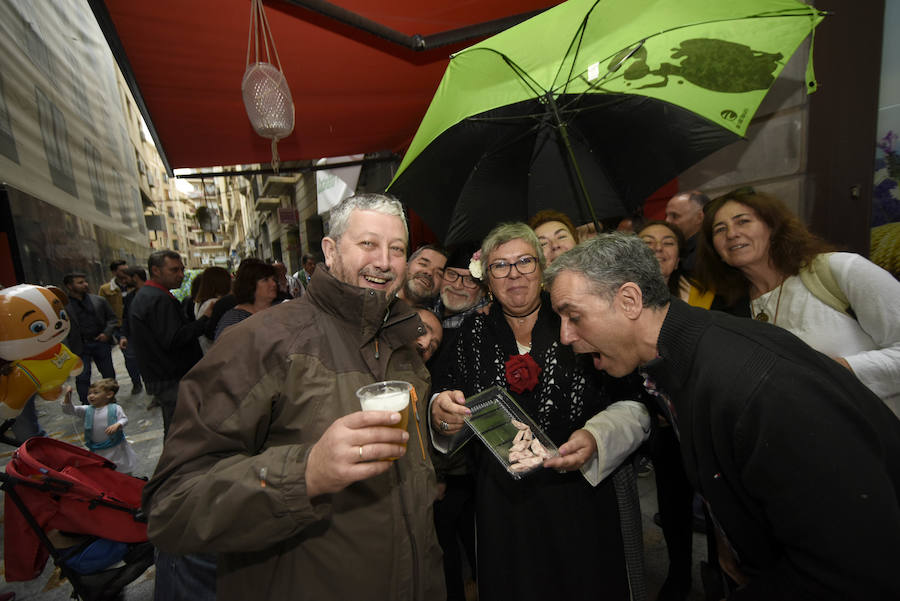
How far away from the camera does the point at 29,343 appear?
9.14 ft

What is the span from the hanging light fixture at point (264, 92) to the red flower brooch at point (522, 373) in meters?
2.58

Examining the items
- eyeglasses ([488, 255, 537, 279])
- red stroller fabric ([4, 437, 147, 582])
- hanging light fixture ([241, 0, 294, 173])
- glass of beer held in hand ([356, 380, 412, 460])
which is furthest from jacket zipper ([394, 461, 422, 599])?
hanging light fixture ([241, 0, 294, 173])

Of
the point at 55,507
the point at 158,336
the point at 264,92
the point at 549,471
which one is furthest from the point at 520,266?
the point at 158,336

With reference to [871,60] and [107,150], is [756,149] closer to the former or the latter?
[871,60]

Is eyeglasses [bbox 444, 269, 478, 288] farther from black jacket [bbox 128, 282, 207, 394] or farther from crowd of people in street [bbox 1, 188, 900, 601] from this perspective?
black jacket [bbox 128, 282, 207, 394]

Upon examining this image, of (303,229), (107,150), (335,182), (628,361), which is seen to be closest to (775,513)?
(628,361)

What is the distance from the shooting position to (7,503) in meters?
2.39

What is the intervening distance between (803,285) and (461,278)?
2.22m

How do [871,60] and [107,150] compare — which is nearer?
[871,60]

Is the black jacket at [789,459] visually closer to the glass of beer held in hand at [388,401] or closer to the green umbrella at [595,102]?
the glass of beer held in hand at [388,401]

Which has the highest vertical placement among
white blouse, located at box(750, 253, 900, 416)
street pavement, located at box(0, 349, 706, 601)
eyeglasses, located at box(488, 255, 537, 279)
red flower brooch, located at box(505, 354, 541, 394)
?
eyeglasses, located at box(488, 255, 537, 279)

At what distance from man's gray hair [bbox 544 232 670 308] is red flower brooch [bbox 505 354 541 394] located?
23.4 inches

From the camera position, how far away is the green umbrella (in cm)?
208

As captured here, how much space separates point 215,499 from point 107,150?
46.3 feet
